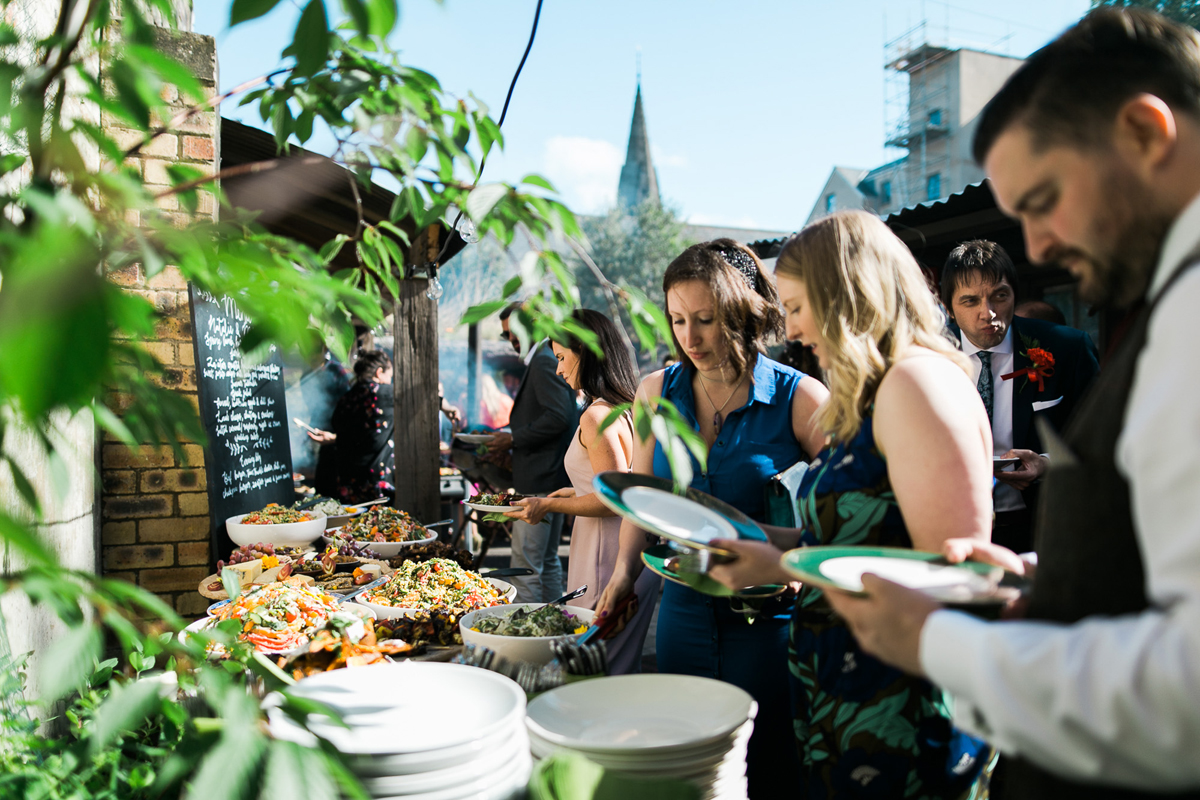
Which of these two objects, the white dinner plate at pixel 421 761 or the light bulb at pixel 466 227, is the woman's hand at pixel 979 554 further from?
the light bulb at pixel 466 227

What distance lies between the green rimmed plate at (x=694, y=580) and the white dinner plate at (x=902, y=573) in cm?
30

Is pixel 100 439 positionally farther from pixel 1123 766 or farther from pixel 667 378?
pixel 1123 766

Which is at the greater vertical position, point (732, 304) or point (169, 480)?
point (732, 304)

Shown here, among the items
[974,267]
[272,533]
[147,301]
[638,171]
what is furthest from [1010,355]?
[638,171]

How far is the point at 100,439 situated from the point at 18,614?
133 centimetres

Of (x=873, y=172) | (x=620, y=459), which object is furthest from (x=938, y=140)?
(x=620, y=459)

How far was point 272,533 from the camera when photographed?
2848 mm

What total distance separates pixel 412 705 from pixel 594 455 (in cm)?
174

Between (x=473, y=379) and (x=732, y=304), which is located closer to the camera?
(x=732, y=304)

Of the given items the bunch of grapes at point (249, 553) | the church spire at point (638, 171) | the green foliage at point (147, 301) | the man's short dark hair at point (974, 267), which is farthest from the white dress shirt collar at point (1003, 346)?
the church spire at point (638, 171)

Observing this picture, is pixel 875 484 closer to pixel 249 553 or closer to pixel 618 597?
pixel 618 597

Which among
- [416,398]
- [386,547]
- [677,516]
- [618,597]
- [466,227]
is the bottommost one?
[386,547]

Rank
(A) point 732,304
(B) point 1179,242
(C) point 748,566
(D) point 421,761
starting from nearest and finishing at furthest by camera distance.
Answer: (B) point 1179,242 < (D) point 421,761 < (C) point 748,566 < (A) point 732,304

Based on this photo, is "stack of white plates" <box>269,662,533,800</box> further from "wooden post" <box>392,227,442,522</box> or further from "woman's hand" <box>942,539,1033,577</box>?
"wooden post" <box>392,227,442,522</box>
